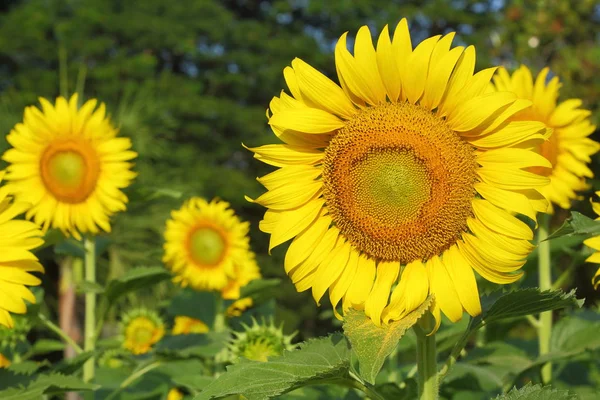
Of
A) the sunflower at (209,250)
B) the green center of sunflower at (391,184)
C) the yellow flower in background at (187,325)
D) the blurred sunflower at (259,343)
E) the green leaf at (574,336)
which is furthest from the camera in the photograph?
the yellow flower in background at (187,325)

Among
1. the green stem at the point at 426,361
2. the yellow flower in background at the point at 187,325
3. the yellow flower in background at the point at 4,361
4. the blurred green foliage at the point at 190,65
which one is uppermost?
the blurred green foliage at the point at 190,65

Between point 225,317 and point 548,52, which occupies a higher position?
point 548,52

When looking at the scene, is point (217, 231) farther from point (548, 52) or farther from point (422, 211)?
point (548, 52)

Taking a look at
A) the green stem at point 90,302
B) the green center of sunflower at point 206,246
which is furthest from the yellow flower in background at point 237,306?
the green stem at point 90,302

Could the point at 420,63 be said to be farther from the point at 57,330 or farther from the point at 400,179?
the point at 57,330

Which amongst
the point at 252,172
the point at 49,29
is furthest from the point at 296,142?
the point at 252,172

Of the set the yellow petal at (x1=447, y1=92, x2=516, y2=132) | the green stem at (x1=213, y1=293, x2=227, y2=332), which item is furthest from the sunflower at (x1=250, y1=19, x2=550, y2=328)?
the green stem at (x1=213, y1=293, x2=227, y2=332)

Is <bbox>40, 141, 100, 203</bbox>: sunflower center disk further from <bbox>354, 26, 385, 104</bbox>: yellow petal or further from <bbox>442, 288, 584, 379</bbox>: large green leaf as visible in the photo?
<bbox>442, 288, 584, 379</bbox>: large green leaf

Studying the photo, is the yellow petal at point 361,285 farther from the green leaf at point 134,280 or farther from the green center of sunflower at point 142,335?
the green center of sunflower at point 142,335
